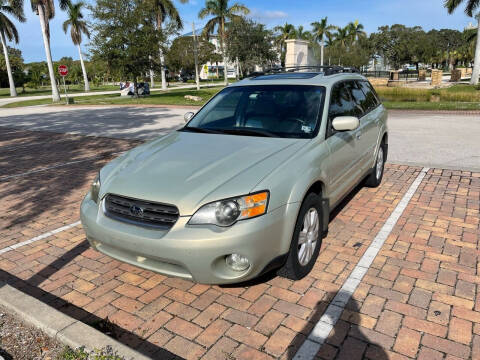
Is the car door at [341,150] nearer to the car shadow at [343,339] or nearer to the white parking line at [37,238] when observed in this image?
the car shadow at [343,339]

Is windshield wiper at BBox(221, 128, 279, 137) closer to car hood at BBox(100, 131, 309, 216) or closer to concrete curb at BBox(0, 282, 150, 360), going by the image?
car hood at BBox(100, 131, 309, 216)

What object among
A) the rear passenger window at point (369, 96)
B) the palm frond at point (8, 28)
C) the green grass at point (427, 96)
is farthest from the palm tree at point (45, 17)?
the rear passenger window at point (369, 96)

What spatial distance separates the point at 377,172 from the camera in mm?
5922

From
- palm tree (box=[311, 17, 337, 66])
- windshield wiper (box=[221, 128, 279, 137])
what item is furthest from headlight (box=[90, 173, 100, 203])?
palm tree (box=[311, 17, 337, 66])

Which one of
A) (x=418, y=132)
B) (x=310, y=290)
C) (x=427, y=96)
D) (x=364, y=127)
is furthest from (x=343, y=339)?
(x=427, y=96)

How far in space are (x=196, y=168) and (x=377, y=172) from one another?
3.73 metres

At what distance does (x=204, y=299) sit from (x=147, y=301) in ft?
1.60

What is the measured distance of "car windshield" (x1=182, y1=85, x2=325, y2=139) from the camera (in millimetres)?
3820

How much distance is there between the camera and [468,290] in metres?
3.24

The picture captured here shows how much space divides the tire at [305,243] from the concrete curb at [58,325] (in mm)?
1363

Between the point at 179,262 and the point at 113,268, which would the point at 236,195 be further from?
the point at 113,268

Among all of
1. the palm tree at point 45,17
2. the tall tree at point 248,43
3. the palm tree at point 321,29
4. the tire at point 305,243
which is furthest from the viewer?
the palm tree at point 321,29

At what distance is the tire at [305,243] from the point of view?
314 centimetres

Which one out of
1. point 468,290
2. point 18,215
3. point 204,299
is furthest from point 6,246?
point 468,290
